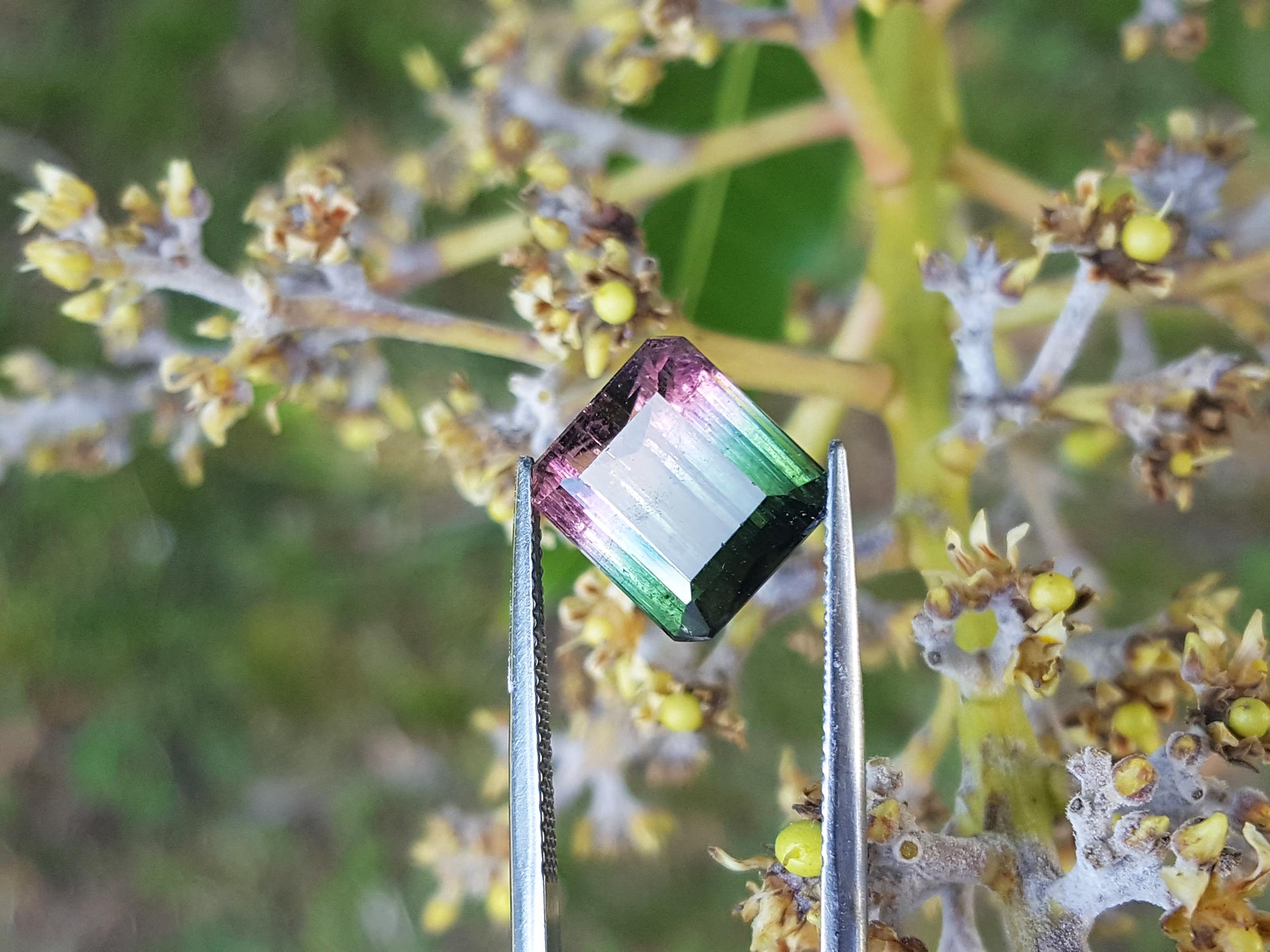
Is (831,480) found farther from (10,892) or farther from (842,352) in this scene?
(10,892)

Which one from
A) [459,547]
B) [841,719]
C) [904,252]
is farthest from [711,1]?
[459,547]

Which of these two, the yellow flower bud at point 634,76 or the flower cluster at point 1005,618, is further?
the yellow flower bud at point 634,76

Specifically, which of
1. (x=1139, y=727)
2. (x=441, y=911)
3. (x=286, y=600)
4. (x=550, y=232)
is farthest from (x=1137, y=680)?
(x=286, y=600)

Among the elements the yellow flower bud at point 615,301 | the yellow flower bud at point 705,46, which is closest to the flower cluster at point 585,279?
the yellow flower bud at point 615,301

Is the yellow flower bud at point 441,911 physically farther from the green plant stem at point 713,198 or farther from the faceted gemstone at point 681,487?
the green plant stem at point 713,198

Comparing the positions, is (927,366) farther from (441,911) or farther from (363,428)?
(441,911)

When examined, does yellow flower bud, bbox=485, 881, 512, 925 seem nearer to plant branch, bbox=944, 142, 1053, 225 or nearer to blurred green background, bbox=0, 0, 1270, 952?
blurred green background, bbox=0, 0, 1270, 952
